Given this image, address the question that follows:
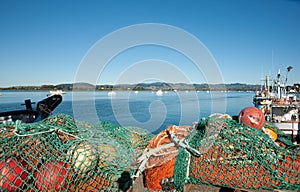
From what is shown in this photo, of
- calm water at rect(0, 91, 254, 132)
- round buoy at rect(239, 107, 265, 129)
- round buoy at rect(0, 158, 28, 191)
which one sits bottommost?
calm water at rect(0, 91, 254, 132)

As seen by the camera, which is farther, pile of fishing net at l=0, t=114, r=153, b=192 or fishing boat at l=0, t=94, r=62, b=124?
fishing boat at l=0, t=94, r=62, b=124

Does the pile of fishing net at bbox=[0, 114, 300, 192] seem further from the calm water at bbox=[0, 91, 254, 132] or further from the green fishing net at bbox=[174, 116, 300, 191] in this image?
the calm water at bbox=[0, 91, 254, 132]

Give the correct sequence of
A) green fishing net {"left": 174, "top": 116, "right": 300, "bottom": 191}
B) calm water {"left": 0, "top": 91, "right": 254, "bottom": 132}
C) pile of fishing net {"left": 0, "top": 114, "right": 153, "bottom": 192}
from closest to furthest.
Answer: pile of fishing net {"left": 0, "top": 114, "right": 153, "bottom": 192}
green fishing net {"left": 174, "top": 116, "right": 300, "bottom": 191}
calm water {"left": 0, "top": 91, "right": 254, "bottom": 132}

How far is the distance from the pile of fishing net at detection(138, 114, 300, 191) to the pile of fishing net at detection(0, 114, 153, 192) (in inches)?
13.2

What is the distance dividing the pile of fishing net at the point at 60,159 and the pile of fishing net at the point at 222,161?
0.34m

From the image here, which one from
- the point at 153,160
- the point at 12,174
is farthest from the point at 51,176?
the point at 153,160

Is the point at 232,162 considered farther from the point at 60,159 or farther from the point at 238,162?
the point at 60,159

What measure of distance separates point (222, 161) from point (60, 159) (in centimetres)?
152

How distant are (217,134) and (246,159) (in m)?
0.35

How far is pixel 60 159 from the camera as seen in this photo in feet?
6.82

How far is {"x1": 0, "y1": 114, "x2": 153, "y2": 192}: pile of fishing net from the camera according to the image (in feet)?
6.20

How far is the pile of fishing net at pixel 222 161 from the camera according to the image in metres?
2.02

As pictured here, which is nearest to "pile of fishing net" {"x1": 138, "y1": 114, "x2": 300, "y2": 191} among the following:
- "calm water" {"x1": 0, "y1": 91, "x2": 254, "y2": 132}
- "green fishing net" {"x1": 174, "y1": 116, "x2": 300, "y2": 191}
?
"green fishing net" {"x1": 174, "y1": 116, "x2": 300, "y2": 191}

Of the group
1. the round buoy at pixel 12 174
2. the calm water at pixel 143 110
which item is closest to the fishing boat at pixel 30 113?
the calm water at pixel 143 110
